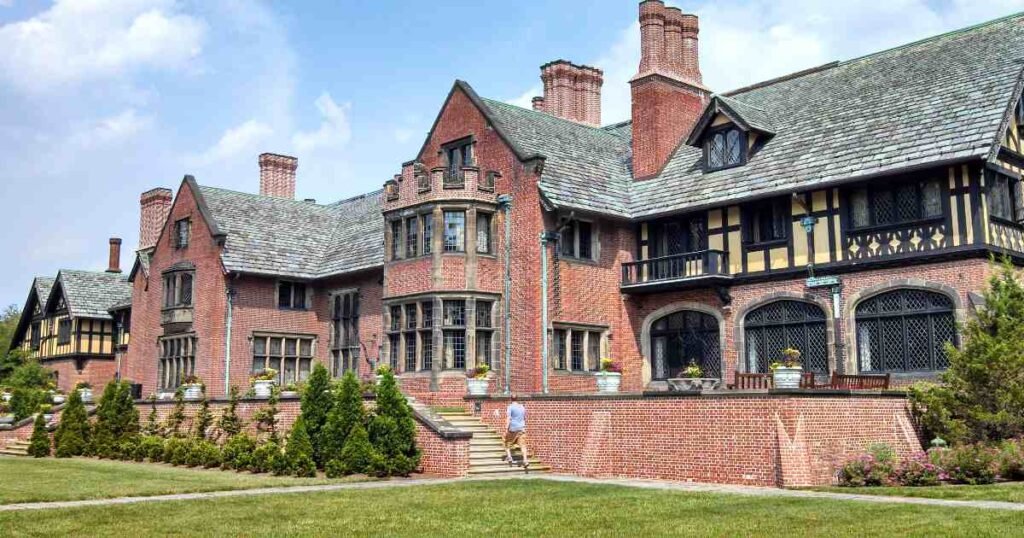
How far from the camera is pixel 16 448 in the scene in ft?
110

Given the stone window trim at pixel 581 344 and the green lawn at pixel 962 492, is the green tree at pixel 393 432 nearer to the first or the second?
the stone window trim at pixel 581 344

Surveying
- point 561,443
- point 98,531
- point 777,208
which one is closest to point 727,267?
point 777,208

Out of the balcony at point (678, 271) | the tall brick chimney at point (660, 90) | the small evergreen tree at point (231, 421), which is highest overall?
the tall brick chimney at point (660, 90)

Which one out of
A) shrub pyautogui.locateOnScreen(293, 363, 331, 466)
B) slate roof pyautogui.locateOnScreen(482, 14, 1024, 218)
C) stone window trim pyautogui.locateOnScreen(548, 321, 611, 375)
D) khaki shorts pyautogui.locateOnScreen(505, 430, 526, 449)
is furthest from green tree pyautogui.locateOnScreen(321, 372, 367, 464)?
slate roof pyautogui.locateOnScreen(482, 14, 1024, 218)

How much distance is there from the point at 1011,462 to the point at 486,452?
11113 mm

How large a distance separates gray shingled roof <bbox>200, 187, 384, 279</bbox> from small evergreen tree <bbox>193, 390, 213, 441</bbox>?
7.63 meters

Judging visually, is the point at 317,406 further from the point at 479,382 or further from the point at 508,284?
the point at 508,284

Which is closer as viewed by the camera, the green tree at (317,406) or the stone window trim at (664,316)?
the green tree at (317,406)

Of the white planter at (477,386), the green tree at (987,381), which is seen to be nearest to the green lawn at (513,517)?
the green tree at (987,381)

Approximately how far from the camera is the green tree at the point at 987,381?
65.8 feet

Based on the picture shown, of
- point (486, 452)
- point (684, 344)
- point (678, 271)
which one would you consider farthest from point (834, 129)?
point (486, 452)

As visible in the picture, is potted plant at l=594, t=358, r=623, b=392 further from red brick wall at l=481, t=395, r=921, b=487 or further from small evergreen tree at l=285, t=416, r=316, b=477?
small evergreen tree at l=285, t=416, r=316, b=477

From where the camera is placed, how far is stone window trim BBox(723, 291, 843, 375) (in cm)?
2559

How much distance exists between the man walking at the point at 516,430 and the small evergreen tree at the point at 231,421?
7808mm
